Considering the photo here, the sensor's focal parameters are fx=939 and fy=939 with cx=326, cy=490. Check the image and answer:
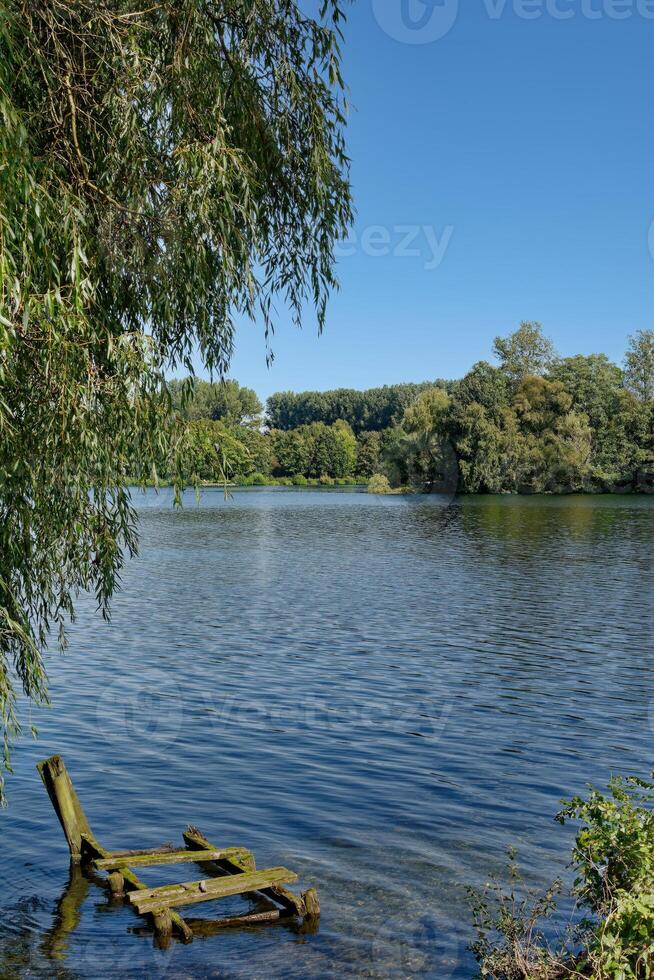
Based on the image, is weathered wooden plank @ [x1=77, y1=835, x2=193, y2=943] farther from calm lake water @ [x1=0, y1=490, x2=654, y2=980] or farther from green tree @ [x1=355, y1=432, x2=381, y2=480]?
green tree @ [x1=355, y1=432, x2=381, y2=480]

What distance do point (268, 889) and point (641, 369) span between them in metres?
117

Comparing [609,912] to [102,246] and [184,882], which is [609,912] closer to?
[184,882]

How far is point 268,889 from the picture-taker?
980 cm

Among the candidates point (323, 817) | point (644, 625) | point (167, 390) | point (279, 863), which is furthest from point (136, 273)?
point (644, 625)

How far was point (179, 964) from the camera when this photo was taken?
8.55 m

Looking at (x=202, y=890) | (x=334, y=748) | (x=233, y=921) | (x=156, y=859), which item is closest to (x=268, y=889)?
(x=233, y=921)

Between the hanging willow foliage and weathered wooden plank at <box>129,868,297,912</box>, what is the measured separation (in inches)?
79.5

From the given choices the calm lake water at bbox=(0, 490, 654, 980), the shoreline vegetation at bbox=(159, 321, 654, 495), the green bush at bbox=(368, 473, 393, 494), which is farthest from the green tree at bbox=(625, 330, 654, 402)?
→ the calm lake water at bbox=(0, 490, 654, 980)

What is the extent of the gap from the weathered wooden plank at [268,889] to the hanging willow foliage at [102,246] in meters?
3.12

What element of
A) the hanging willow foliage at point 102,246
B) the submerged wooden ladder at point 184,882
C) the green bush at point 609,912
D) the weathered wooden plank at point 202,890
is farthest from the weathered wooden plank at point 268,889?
the hanging willow foliage at point 102,246

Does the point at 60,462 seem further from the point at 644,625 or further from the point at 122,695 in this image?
the point at 644,625

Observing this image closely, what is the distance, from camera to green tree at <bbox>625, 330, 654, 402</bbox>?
387ft

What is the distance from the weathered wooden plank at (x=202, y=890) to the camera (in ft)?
28.9

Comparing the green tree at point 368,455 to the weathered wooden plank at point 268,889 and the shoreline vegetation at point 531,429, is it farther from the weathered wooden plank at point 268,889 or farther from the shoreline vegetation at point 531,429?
the weathered wooden plank at point 268,889
